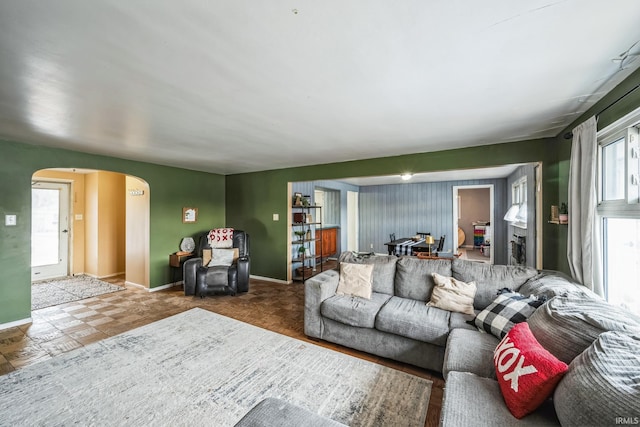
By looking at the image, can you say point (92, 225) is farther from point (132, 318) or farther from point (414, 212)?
point (414, 212)

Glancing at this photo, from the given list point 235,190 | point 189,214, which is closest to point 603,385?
point 189,214

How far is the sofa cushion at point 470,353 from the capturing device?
5.44ft

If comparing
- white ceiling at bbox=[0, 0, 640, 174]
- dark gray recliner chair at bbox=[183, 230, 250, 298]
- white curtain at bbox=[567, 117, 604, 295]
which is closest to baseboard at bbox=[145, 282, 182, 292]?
dark gray recliner chair at bbox=[183, 230, 250, 298]

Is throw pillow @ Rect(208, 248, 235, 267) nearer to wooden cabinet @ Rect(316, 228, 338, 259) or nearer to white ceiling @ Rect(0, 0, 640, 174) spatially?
white ceiling @ Rect(0, 0, 640, 174)

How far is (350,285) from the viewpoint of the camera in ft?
9.78

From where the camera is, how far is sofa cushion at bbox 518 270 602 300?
1.93 m

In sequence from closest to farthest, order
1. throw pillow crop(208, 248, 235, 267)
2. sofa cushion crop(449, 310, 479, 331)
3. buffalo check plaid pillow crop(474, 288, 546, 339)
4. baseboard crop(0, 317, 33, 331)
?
1. buffalo check plaid pillow crop(474, 288, 546, 339)
2. sofa cushion crop(449, 310, 479, 331)
3. baseboard crop(0, 317, 33, 331)
4. throw pillow crop(208, 248, 235, 267)

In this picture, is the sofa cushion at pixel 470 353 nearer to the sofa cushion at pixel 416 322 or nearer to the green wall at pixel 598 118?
the sofa cushion at pixel 416 322

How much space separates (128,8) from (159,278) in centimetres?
465

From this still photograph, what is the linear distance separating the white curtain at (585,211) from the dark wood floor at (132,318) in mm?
1495

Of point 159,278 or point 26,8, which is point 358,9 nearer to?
point 26,8

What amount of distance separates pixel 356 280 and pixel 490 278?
1336 millimetres

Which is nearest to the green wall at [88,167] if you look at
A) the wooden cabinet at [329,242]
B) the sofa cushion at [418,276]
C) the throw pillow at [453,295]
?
the wooden cabinet at [329,242]

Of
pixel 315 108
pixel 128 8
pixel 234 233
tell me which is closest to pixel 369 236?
pixel 234 233
